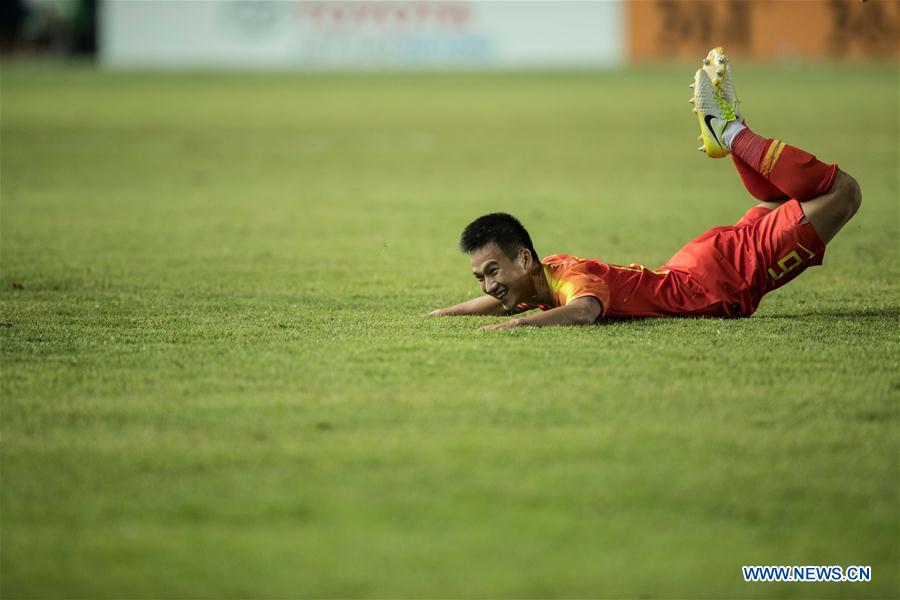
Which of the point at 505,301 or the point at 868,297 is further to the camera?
the point at 868,297

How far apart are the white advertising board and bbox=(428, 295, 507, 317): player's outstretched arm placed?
38.8 meters

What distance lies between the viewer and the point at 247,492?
4090 millimetres

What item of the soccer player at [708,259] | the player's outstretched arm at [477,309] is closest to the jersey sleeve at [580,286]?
the soccer player at [708,259]

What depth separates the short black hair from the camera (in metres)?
6.35

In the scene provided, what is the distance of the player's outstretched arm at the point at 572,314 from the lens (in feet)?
20.5

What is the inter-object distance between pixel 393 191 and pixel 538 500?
10866 millimetres

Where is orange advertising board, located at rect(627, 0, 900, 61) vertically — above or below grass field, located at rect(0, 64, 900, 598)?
above

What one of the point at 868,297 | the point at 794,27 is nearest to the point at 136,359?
the point at 868,297

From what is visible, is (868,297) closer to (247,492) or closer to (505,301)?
(505,301)

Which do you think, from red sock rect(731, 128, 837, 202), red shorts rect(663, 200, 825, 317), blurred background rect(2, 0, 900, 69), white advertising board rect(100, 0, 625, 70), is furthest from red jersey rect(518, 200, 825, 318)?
white advertising board rect(100, 0, 625, 70)

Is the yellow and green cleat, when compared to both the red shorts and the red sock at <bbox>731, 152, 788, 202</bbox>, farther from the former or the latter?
the red shorts

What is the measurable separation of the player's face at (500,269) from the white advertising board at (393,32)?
129 feet

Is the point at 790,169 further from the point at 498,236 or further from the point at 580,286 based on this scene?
the point at 498,236

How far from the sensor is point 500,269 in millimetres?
6359
